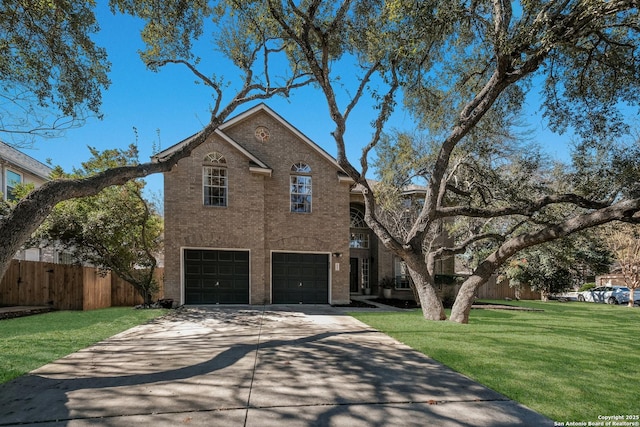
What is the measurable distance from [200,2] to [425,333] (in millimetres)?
10634

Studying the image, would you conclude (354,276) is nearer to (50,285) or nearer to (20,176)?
(50,285)

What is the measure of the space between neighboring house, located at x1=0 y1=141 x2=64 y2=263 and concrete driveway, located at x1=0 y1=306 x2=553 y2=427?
1246 centimetres

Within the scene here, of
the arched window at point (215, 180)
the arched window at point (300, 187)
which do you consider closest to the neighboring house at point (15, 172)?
the arched window at point (215, 180)

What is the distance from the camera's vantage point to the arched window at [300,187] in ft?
52.4

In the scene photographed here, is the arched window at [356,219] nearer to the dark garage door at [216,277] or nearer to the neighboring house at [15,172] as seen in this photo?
the dark garage door at [216,277]

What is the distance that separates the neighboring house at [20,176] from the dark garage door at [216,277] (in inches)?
233

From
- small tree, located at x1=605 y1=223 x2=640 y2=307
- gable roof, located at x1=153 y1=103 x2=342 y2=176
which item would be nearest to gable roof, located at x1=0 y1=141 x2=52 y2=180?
gable roof, located at x1=153 y1=103 x2=342 y2=176

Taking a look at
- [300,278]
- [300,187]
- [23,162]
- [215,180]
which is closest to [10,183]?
[23,162]

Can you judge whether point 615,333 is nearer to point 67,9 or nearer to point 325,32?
A: point 325,32

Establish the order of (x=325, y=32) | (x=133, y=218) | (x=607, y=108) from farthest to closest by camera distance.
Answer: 1. (x=133, y=218)
2. (x=607, y=108)
3. (x=325, y=32)

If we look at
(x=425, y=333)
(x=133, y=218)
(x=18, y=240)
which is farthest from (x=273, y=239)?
(x=18, y=240)

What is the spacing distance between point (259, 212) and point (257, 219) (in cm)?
32

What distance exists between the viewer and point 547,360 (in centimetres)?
600

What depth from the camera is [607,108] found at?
995cm
